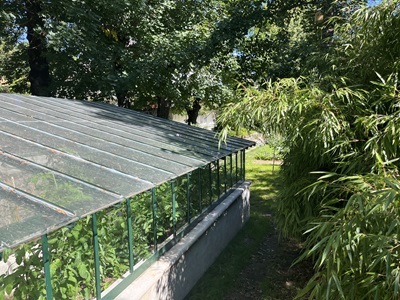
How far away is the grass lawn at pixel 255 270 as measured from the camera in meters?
4.44

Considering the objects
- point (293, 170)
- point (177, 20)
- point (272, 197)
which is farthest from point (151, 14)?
point (293, 170)

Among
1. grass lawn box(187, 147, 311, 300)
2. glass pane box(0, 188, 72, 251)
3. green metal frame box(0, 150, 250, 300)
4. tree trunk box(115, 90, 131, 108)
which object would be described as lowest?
grass lawn box(187, 147, 311, 300)

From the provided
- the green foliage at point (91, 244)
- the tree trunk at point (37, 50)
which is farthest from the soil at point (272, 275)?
the tree trunk at point (37, 50)

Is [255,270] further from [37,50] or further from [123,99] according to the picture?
[37,50]

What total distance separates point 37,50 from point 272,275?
372 inches

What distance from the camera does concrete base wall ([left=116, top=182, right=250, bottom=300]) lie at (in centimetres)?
333

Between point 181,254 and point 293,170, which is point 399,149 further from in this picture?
point 181,254

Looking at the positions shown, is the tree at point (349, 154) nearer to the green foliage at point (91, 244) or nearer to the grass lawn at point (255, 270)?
the grass lawn at point (255, 270)

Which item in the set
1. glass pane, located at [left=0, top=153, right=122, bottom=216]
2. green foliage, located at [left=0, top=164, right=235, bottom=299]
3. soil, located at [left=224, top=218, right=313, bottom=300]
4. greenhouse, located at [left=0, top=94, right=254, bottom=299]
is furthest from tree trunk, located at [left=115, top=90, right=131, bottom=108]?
glass pane, located at [left=0, top=153, right=122, bottom=216]

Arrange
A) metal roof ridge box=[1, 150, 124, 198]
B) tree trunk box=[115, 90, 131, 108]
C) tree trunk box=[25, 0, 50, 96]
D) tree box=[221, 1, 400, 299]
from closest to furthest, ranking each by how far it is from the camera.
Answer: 1. tree box=[221, 1, 400, 299]
2. metal roof ridge box=[1, 150, 124, 198]
3. tree trunk box=[25, 0, 50, 96]
4. tree trunk box=[115, 90, 131, 108]

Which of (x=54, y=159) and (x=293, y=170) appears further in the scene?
Answer: (x=293, y=170)

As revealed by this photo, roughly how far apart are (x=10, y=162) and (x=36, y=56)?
8.45m

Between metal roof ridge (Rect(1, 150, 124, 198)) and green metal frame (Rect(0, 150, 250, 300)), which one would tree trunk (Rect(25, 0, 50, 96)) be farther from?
metal roof ridge (Rect(1, 150, 124, 198))

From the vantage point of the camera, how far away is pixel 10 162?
265 centimetres
